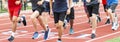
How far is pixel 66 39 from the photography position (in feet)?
37.9

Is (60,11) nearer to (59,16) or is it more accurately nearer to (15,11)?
(59,16)

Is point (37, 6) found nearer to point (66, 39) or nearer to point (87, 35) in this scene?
point (66, 39)

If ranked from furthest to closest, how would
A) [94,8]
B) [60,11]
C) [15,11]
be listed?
[94,8] < [15,11] < [60,11]

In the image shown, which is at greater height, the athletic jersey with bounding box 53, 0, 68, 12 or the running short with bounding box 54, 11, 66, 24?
the athletic jersey with bounding box 53, 0, 68, 12

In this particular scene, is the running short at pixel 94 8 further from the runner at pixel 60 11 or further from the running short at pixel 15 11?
the running short at pixel 15 11

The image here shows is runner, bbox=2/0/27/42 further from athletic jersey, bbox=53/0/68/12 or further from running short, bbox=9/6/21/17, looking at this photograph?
Answer: athletic jersey, bbox=53/0/68/12

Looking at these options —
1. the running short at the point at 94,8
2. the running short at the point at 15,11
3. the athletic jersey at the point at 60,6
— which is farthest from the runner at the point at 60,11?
the running short at the point at 94,8

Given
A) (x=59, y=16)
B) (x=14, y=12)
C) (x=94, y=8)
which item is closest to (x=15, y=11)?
(x=14, y=12)

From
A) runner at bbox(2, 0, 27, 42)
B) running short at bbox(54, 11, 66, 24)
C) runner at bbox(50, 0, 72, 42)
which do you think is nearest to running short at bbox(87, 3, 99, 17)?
→ runner at bbox(50, 0, 72, 42)

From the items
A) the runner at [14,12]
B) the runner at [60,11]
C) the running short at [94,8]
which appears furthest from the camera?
the running short at [94,8]

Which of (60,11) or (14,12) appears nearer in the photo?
(60,11)

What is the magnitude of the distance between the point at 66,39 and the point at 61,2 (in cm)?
161

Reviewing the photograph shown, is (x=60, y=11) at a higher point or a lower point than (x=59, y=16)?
higher

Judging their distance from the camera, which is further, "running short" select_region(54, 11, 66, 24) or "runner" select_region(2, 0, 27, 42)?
"runner" select_region(2, 0, 27, 42)
